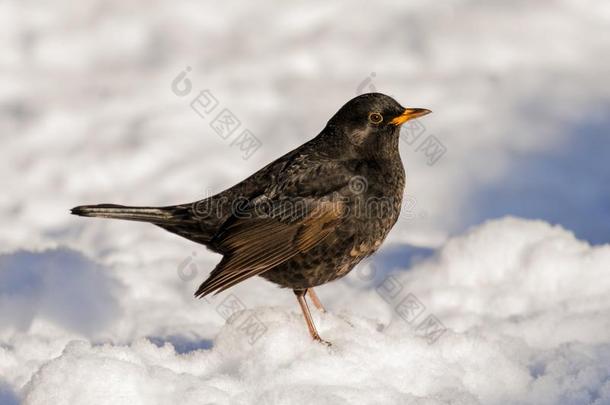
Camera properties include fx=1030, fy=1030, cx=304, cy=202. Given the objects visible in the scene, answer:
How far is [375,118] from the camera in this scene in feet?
26.5

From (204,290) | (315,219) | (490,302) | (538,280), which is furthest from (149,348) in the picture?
(538,280)

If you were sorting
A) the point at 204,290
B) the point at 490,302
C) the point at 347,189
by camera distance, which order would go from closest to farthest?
1. the point at 204,290
2. the point at 347,189
3. the point at 490,302

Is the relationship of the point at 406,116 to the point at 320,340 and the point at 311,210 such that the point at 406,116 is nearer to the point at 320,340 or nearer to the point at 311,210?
the point at 311,210

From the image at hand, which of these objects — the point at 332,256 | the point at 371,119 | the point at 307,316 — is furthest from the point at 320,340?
the point at 371,119

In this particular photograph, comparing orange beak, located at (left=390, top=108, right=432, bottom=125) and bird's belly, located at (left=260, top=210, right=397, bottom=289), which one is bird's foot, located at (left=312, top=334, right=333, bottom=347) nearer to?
bird's belly, located at (left=260, top=210, right=397, bottom=289)

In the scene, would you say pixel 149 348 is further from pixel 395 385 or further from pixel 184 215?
pixel 395 385

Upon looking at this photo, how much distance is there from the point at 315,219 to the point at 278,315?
93cm

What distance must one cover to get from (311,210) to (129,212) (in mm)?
1574

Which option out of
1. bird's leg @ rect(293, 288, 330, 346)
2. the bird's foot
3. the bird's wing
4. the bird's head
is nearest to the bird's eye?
the bird's head

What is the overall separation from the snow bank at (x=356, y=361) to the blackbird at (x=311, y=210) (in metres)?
0.42

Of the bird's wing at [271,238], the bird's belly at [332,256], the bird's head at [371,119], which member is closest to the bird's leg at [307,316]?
the bird's belly at [332,256]

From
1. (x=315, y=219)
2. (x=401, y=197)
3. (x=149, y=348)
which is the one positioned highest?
(x=401, y=197)

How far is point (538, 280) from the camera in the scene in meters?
10.1

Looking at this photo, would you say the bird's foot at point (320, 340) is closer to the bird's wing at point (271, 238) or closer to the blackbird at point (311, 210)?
the blackbird at point (311, 210)
